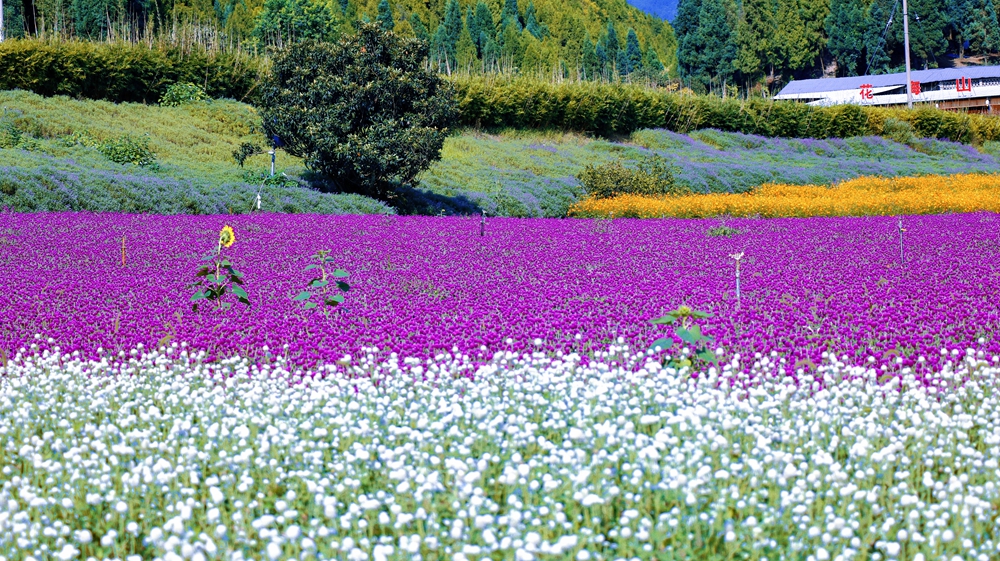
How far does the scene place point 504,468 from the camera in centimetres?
379

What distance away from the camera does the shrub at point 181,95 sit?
1222 inches

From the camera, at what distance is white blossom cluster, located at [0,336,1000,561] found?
10.7ft

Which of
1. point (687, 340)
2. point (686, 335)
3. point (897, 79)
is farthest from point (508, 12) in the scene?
point (687, 340)

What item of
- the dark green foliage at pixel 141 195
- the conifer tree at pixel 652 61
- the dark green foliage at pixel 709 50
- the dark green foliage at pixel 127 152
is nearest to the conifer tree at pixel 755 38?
the dark green foliage at pixel 709 50

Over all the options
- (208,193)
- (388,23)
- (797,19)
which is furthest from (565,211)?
(797,19)

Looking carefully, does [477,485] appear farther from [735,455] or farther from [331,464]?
[735,455]

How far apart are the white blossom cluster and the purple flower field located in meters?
0.98

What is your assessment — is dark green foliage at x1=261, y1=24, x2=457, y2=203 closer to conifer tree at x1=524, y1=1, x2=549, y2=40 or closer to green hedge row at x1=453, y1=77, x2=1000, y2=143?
green hedge row at x1=453, y1=77, x2=1000, y2=143

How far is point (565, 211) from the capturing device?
2203 centimetres

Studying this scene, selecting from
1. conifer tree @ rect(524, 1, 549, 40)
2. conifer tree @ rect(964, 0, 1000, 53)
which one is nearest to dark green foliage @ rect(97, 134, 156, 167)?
conifer tree @ rect(524, 1, 549, 40)

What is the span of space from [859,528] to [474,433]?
160 centimetres

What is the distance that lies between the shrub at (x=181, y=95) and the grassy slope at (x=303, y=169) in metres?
0.82

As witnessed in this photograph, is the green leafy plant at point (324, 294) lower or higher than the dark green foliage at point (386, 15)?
lower

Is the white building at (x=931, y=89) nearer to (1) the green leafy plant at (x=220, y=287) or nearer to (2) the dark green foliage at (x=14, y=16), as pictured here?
(2) the dark green foliage at (x=14, y=16)
